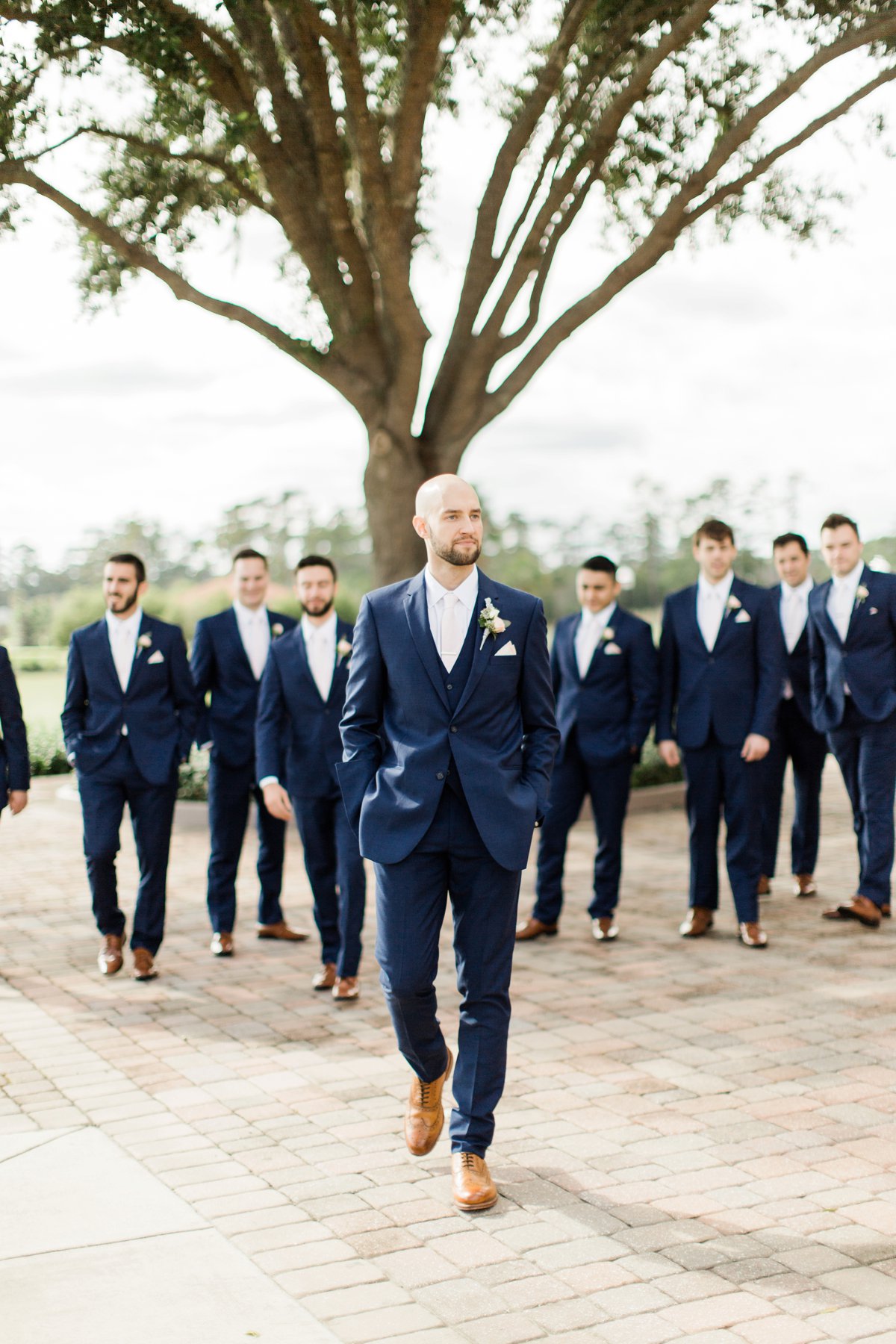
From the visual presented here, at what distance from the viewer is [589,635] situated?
8273 millimetres

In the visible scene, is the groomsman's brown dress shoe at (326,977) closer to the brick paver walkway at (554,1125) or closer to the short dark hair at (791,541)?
the brick paver walkway at (554,1125)

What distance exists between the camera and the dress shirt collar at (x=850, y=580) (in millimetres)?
8508

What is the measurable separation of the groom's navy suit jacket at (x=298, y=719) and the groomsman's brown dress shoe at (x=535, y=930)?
1.82m

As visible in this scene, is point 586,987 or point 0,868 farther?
point 0,868

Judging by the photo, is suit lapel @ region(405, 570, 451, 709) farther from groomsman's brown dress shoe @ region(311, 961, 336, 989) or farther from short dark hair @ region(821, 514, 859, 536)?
short dark hair @ region(821, 514, 859, 536)

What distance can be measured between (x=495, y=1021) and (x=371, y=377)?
7950mm

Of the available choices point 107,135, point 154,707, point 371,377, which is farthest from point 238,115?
point 154,707

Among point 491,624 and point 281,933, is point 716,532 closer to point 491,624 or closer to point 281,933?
point 281,933

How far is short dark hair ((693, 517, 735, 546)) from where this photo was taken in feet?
25.8

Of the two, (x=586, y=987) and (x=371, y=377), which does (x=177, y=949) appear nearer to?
(x=586, y=987)

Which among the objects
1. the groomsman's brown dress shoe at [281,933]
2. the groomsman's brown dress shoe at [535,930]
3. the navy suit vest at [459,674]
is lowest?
the groomsman's brown dress shoe at [281,933]

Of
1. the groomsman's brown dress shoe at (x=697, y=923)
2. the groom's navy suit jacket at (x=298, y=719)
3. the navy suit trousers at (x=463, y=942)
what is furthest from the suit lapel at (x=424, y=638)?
the groomsman's brown dress shoe at (x=697, y=923)

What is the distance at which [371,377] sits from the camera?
11.5 m

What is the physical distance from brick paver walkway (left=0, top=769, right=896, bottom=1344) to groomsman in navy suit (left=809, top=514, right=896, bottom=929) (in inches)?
14.5
